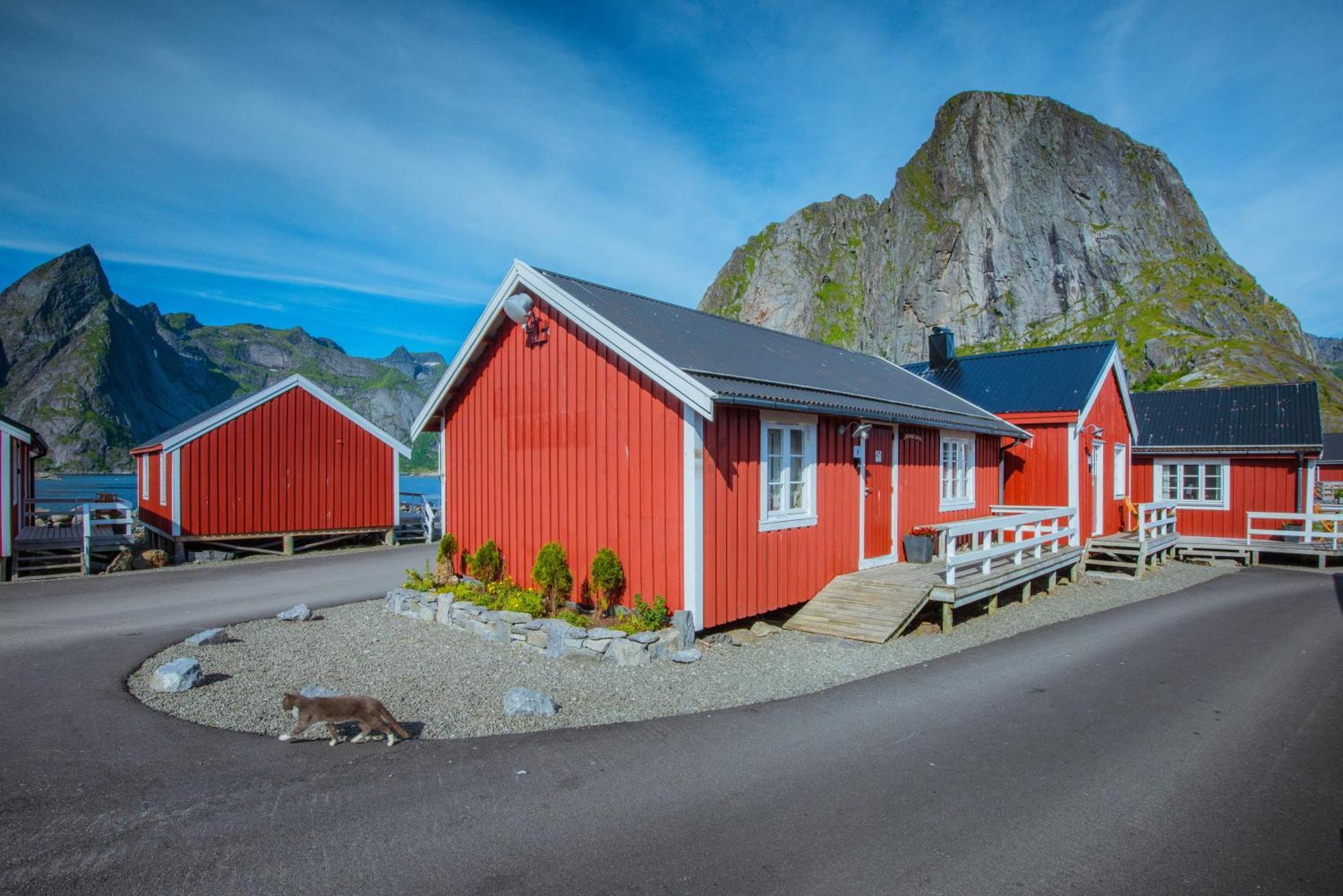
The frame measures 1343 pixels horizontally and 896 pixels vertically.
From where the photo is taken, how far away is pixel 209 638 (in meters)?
9.30

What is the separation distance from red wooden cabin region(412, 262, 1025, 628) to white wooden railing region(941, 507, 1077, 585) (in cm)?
129

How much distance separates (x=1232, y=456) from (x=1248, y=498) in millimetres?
1321

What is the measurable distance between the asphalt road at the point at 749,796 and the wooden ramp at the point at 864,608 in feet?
5.27

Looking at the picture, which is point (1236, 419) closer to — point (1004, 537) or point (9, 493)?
point (1004, 537)

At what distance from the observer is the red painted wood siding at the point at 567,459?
30.2ft

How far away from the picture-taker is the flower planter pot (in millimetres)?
13039

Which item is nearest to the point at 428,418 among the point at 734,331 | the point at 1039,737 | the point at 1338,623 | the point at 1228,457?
the point at 734,331

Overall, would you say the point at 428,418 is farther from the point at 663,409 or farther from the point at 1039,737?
the point at 1039,737

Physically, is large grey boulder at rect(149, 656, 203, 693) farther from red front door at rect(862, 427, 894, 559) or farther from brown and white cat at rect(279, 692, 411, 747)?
red front door at rect(862, 427, 894, 559)

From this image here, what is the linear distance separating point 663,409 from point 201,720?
19.5ft

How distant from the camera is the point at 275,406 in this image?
19.6 meters

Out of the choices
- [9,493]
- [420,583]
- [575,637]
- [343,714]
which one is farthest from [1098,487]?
[9,493]

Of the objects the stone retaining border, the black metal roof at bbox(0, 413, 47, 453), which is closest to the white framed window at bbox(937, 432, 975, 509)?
the stone retaining border

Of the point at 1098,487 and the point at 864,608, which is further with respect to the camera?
the point at 1098,487
